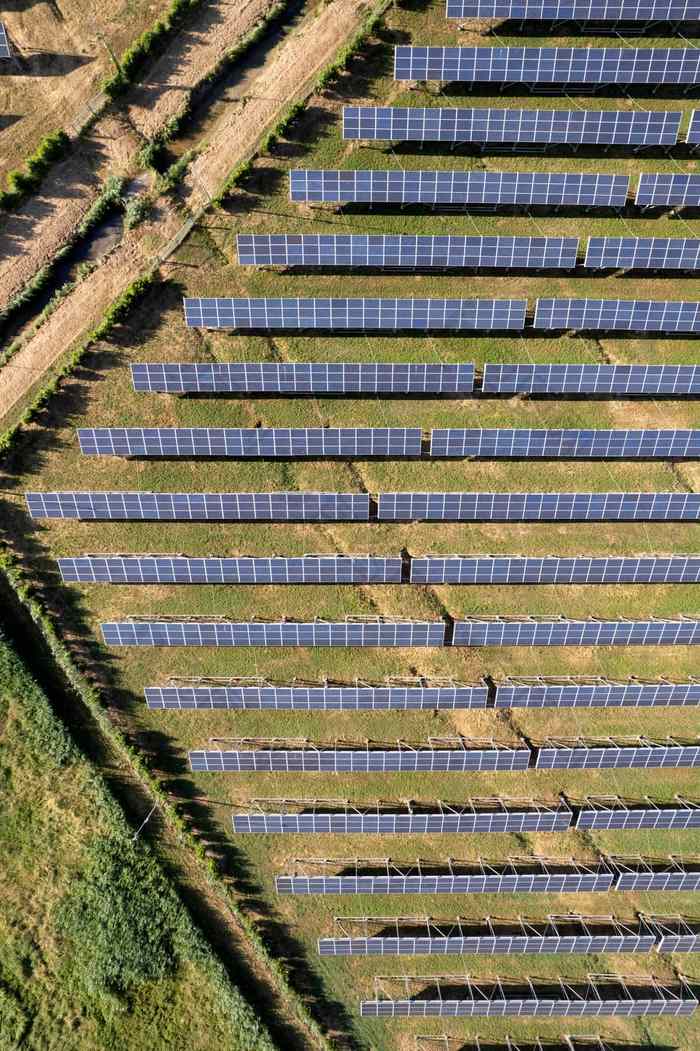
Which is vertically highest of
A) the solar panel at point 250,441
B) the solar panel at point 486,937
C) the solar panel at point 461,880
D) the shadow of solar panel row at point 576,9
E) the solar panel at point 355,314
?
the shadow of solar panel row at point 576,9

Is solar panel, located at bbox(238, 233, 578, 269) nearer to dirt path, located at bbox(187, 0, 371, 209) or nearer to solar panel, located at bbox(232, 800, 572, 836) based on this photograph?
dirt path, located at bbox(187, 0, 371, 209)

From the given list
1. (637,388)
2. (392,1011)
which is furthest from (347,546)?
(392,1011)

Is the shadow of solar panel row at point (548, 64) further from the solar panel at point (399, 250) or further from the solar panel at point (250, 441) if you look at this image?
the solar panel at point (250, 441)

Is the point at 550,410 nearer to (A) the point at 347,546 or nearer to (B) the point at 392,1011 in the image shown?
(A) the point at 347,546

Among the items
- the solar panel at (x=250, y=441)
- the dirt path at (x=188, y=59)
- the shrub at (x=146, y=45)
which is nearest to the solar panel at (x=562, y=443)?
the solar panel at (x=250, y=441)

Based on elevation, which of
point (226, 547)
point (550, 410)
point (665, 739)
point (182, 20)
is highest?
point (182, 20)
